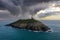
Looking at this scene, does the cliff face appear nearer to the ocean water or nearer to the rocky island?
the rocky island

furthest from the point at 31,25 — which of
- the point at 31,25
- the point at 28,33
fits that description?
the point at 28,33

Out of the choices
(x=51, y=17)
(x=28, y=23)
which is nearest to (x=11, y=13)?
(x=28, y=23)

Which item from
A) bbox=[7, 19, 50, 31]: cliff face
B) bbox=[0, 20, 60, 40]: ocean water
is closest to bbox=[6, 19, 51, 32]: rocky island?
bbox=[7, 19, 50, 31]: cliff face

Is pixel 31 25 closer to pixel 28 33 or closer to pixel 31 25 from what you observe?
pixel 31 25

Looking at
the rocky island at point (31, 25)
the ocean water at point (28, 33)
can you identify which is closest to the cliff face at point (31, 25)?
the rocky island at point (31, 25)

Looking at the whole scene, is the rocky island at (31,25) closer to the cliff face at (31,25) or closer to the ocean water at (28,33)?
→ the cliff face at (31,25)

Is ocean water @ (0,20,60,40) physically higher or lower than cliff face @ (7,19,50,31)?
lower
